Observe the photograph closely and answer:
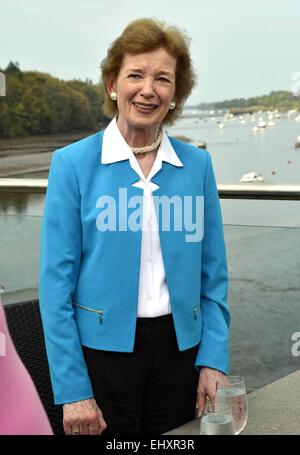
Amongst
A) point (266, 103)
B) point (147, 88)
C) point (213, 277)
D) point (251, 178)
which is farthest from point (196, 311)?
point (266, 103)

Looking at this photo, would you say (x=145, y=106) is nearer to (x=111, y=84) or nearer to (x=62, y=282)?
(x=111, y=84)

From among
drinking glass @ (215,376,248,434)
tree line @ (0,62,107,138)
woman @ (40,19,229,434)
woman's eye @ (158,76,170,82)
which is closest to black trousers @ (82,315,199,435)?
woman @ (40,19,229,434)

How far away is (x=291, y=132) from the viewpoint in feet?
18.2

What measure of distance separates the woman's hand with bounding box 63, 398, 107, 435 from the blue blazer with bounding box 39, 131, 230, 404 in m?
0.02

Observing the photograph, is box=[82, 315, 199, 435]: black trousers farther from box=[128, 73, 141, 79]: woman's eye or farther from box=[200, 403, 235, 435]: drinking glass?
box=[128, 73, 141, 79]: woman's eye

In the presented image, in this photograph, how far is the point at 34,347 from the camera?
1.78 m

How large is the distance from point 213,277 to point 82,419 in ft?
1.39

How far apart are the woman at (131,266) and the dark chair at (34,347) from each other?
0.44 feet

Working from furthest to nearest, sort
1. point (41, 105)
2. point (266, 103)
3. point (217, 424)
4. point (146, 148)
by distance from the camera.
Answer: point (41, 105) < point (266, 103) < point (146, 148) < point (217, 424)
